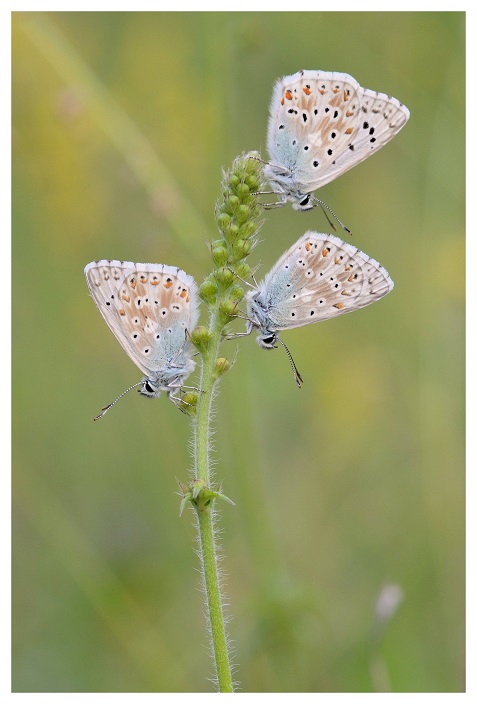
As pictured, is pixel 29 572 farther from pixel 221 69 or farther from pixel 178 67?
pixel 178 67

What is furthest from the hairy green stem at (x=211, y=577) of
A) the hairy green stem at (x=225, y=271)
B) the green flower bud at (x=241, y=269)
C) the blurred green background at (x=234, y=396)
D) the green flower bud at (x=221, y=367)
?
the blurred green background at (x=234, y=396)

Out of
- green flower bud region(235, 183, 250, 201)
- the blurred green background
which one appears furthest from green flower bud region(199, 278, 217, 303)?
the blurred green background

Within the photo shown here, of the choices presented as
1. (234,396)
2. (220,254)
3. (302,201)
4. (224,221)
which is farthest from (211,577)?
(234,396)

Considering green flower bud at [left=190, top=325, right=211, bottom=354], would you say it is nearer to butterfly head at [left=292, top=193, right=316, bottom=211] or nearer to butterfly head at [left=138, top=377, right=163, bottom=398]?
butterfly head at [left=138, top=377, right=163, bottom=398]

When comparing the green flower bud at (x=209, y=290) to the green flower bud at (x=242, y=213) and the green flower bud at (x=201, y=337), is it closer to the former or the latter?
the green flower bud at (x=201, y=337)

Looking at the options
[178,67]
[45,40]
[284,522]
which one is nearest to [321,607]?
[284,522]
